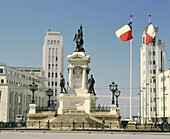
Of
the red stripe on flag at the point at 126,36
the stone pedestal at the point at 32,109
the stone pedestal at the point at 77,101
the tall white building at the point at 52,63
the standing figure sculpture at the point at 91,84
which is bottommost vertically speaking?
the stone pedestal at the point at 32,109

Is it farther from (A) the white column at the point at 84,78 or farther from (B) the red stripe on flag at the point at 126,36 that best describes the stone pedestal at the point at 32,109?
(B) the red stripe on flag at the point at 126,36

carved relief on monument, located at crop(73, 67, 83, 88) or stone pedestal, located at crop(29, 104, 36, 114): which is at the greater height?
carved relief on monument, located at crop(73, 67, 83, 88)

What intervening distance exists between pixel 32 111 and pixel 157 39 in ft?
233

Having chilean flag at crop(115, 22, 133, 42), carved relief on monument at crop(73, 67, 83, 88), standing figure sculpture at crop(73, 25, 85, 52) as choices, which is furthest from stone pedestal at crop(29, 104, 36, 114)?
chilean flag at crop(115, 22, 133, 42)

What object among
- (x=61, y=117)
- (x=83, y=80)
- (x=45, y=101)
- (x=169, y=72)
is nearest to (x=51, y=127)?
(x=61, y=117)

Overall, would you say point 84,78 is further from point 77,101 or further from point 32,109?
point 32,109

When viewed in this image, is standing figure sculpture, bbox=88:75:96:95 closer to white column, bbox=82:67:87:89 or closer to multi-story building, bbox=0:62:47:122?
white column, bbox=82:67:87:89

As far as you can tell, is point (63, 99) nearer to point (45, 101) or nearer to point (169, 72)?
point (169, 72)

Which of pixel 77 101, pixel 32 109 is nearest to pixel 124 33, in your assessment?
pixel 77 101

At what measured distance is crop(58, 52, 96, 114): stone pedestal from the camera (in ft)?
194

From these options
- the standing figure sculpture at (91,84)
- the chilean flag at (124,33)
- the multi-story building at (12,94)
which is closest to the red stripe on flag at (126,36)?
the chilean flag at (124,33)

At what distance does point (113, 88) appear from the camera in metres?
55.8

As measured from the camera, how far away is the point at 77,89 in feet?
Result: 198

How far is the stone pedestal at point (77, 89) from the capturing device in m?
59.1
